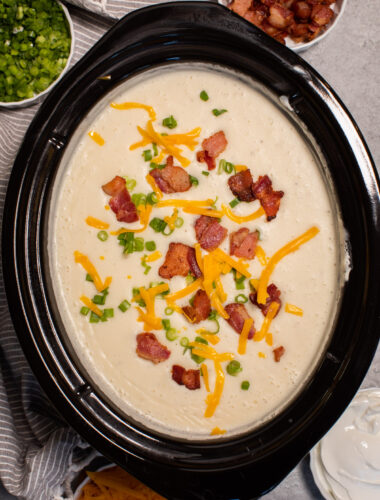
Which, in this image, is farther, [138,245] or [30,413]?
[30,413]

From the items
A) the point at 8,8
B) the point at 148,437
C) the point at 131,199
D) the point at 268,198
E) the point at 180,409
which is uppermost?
the point at 8,8

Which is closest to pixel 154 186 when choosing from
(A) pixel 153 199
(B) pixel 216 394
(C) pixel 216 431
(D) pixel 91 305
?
(A) pixel 153 199

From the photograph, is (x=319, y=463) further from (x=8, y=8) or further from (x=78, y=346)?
(x=8, y=8)

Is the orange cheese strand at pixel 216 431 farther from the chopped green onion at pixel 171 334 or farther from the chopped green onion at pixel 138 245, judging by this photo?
the chopped green onion at pixel 138 245

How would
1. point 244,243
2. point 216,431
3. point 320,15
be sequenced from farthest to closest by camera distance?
point 320,15
point 216,431
point 244,243

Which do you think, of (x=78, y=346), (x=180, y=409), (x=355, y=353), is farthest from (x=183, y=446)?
(x=355, y=353)

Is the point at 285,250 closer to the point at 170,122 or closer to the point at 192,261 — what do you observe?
the point at 192,261

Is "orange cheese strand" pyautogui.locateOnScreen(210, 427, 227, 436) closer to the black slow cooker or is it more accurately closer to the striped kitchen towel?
the black slow cooker
